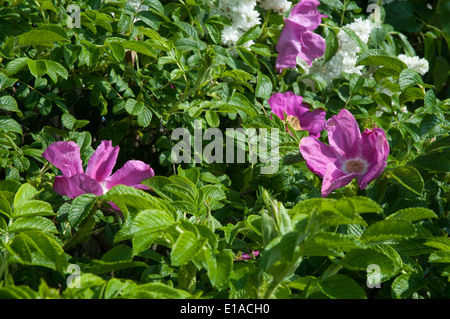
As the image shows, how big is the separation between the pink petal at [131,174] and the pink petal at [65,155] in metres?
0.07

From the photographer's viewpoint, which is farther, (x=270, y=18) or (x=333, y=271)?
(x=270, y=18)

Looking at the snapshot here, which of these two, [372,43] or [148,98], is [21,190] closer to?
[148,98]

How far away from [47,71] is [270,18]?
0.75m

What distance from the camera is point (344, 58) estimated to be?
5.88 feet

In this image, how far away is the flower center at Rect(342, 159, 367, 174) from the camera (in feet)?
3.64

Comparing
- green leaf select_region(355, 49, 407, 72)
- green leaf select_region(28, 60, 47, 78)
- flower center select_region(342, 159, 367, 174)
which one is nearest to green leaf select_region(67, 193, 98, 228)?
green leaf select_region(28, 60, 47, 78)

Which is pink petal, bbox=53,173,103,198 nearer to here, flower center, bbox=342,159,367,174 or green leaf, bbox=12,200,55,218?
green leaf, bbox=12,200,55,218

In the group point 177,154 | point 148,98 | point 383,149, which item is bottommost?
point 177,154

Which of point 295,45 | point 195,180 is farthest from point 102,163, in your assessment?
point 295,45

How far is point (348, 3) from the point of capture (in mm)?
2008

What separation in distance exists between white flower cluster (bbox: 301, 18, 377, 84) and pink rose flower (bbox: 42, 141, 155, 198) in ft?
2.71
